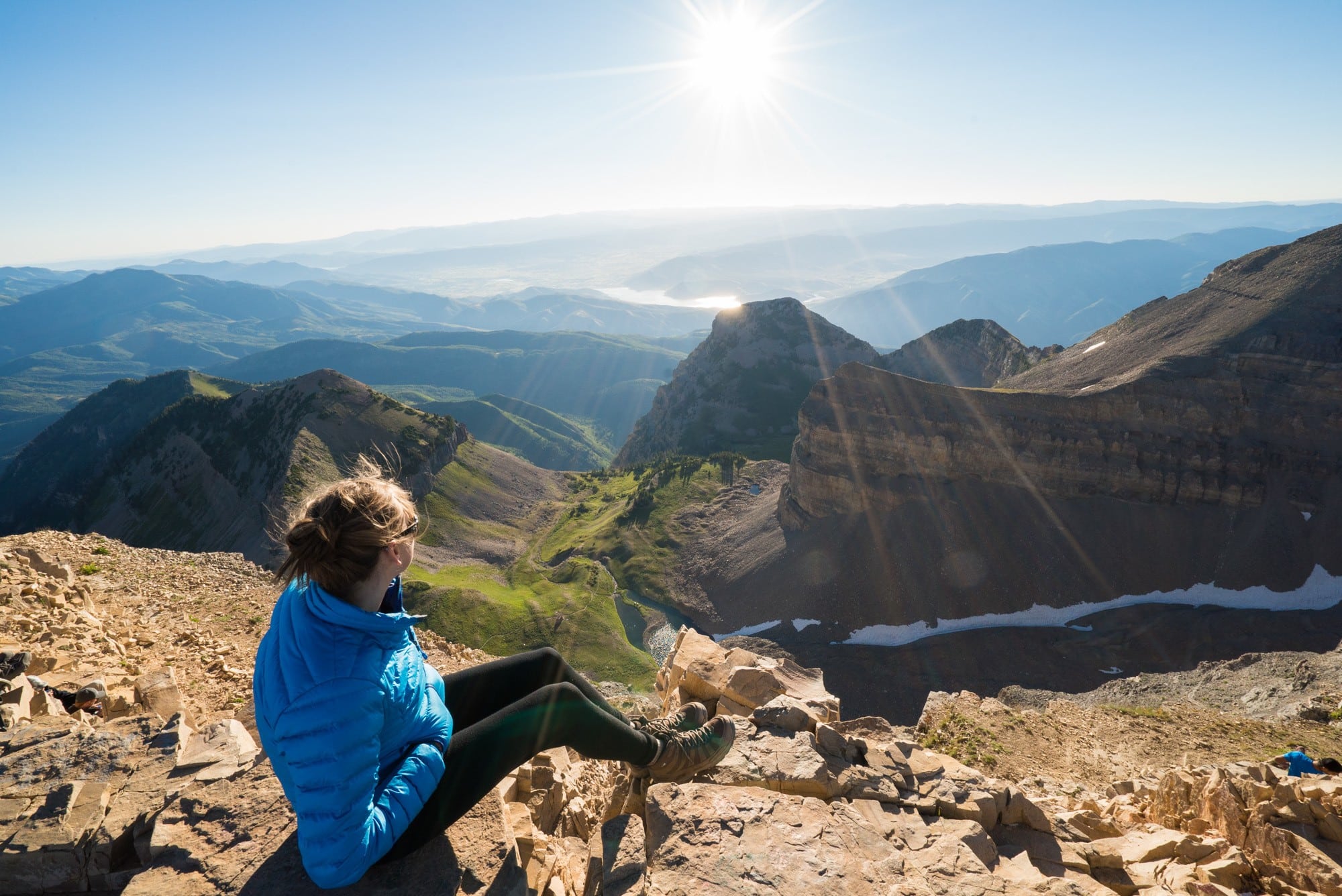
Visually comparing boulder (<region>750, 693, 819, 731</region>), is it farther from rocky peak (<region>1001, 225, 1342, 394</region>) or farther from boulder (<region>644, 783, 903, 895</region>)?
rocky peak (<region>1001, 225, 1342, 394</region>)

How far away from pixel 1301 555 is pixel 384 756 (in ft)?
233

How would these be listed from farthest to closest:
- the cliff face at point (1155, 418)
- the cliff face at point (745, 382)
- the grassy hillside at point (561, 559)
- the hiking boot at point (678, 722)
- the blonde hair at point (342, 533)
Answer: the cliff face at point (745, 382)
the grassy hillside at point (561, 559)
the cliff face at point (1155, 418)
the hiking boot at point (678, 722)
the blonde hair at point (342, 533)

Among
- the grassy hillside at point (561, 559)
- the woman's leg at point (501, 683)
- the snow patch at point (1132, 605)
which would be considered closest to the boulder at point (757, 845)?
the woman's leg at point (501, 683)

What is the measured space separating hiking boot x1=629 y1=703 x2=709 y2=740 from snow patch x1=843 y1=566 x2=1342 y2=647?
53085mm

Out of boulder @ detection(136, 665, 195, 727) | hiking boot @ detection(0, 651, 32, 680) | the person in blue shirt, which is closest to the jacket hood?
boulder @ detection(136, 665, 195, 727)

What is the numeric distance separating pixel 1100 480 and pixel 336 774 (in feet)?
227

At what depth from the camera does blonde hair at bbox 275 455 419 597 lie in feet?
15.5

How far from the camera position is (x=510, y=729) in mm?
6043

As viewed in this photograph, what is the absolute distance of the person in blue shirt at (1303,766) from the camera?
43.1ft

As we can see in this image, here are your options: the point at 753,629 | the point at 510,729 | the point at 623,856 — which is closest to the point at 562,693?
the point at 510,729

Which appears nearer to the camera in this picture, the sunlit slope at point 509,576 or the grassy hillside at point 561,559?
the sunlit slope at point 509,576

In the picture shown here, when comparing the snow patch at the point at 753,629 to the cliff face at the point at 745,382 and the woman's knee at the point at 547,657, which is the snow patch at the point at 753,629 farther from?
the cliff face at the point at 745,382

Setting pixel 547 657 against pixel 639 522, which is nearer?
pixel 547 657

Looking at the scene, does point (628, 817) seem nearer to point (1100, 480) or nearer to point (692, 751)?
point (692, 751)
